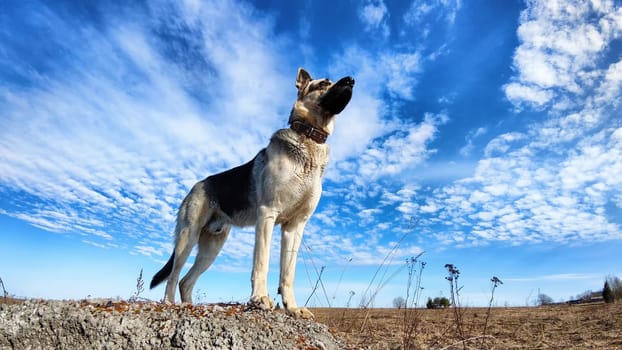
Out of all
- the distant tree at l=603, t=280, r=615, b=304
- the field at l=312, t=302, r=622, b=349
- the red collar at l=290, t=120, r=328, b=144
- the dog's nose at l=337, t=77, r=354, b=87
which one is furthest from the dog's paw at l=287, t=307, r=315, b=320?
the distant tree at l=603, t=280, r=615, b=304

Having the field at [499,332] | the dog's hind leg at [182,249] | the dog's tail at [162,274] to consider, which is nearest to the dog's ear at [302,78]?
the dog's hind leg at [182,249]

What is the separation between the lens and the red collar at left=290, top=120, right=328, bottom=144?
5176mm

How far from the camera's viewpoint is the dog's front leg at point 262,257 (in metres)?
4.33

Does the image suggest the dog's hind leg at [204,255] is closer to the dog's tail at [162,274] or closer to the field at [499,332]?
the dog's tail at [162,274]

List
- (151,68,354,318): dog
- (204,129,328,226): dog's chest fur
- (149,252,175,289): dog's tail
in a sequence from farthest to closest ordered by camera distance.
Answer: (149,252,175,289): dog's tail, (204,129,328,226): dog's chest fur, (151,68,354,318): dog

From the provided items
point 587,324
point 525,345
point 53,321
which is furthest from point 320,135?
point 587,324

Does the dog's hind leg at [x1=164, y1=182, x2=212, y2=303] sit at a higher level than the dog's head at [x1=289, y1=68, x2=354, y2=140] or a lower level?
lower

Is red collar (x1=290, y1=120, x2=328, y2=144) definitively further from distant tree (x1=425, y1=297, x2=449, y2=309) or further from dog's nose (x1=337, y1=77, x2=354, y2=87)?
distant tree (x1=425, y1=297, x2=449, y2=309)

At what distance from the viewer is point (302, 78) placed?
5734mm

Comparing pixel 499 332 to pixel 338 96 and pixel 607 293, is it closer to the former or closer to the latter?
pixel 338 96

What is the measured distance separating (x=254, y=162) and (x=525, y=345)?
5.22 metres

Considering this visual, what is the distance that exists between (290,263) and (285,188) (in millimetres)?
1009

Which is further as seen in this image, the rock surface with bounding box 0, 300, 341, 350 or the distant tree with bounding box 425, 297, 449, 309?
the distant tree with bounding box 425, 297, 449, 309

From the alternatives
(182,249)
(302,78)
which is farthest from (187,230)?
(302,78)
